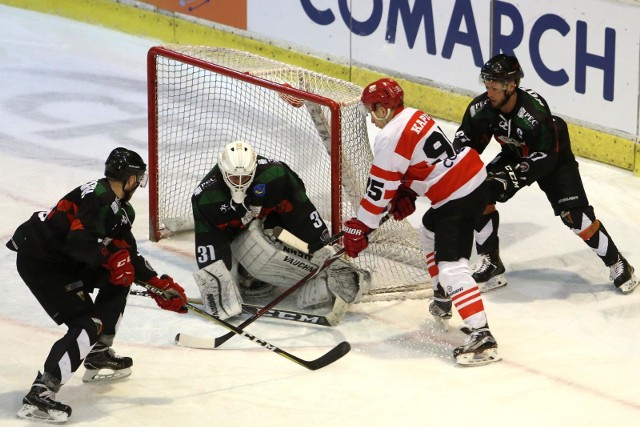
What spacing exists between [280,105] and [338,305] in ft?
3.75

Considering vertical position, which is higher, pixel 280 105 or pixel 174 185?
pixel 280 105

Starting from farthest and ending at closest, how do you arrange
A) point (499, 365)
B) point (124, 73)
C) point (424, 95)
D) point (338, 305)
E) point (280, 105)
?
point (124, 73), point (424, 95), point (280, 105), point (338, 305), point (499, 365)

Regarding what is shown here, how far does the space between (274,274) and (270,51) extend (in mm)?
3479

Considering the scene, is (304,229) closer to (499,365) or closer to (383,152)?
(383,152)

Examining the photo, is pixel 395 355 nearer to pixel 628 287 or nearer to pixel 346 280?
pixel 346 280

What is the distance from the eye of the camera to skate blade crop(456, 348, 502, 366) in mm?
4711

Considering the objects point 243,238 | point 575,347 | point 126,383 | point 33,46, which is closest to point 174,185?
point 243,238

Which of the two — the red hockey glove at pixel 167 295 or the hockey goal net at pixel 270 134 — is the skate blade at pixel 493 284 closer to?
the hockey goal net at pixel 270 134

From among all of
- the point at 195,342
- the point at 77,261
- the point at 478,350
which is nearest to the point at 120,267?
the point at 77,261

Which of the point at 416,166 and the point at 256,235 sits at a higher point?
the point at 416,166

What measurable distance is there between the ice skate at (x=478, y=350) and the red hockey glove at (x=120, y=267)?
1.27 metres

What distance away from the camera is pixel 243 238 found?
5.20 m

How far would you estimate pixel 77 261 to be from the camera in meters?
4.31

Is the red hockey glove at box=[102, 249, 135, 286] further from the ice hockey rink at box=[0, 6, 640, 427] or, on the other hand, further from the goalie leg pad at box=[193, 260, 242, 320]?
the goalie leg pad at box=[193, 260, 242, 320]
